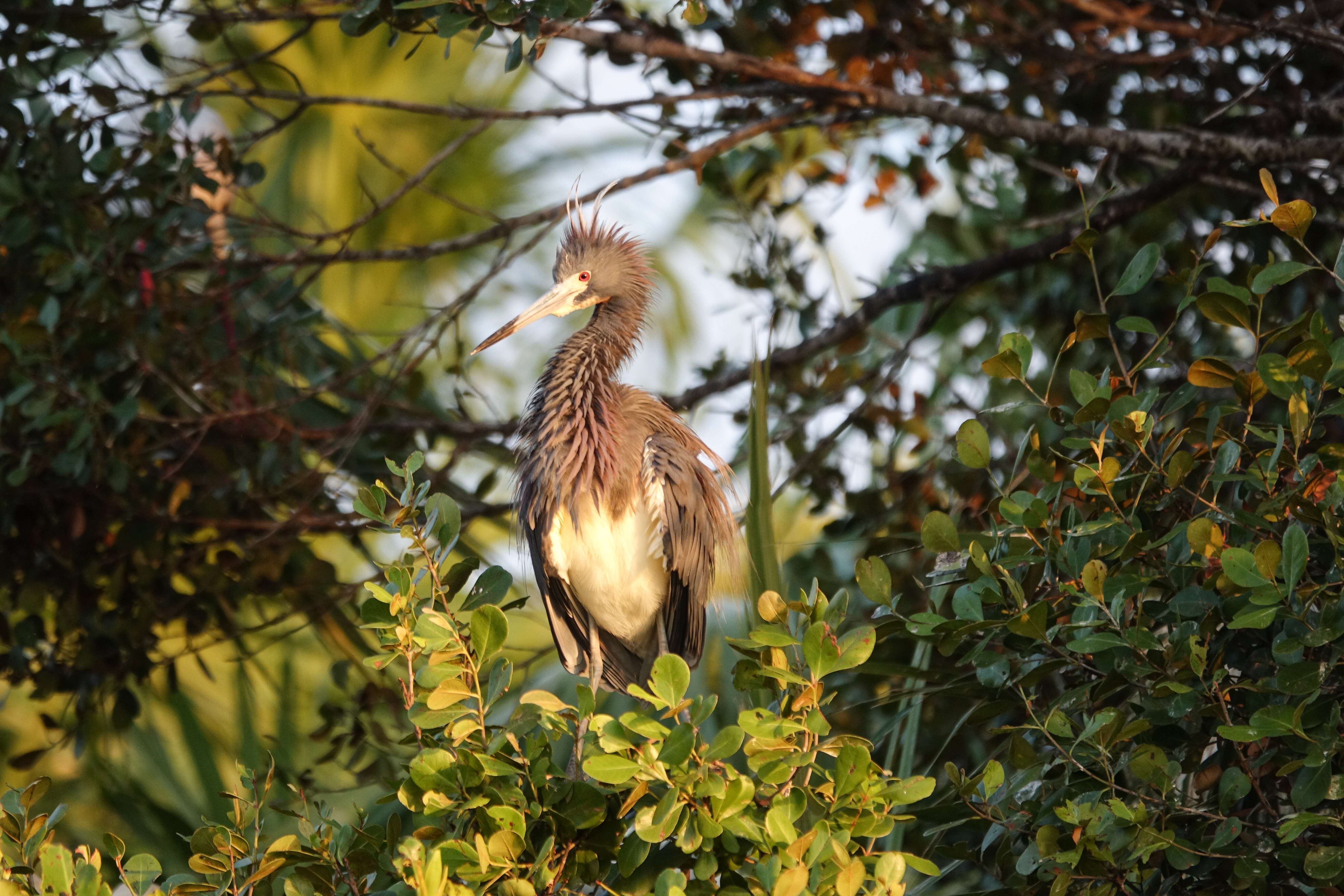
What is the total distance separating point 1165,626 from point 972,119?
4.50 feet

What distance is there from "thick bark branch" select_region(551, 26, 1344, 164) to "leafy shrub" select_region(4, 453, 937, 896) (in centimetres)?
147

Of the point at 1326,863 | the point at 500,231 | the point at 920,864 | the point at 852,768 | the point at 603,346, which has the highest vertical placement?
the point at 500,231

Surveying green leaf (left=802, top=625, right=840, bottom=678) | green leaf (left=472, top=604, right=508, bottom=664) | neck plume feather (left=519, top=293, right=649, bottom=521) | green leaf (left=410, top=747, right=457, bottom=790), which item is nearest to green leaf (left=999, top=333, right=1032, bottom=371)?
green leaf (left=802, top=625, right=840, bottom=678)

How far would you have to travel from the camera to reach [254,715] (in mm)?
3086

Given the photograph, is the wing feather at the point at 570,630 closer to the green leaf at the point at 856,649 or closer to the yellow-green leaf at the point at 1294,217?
the green leaf at the point at 856,649

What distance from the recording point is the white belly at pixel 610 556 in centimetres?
232

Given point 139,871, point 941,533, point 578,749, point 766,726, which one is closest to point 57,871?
point 139,871

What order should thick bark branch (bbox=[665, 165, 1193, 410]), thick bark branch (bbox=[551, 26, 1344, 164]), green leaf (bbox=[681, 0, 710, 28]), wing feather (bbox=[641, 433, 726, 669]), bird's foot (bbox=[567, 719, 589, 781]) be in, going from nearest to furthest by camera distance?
1. bird's foot (bbox=[567, 719, 589, 781])
2. green leaf (bbox=[681, 0, 710, 28])
3. wing feather (bbox=[641, 433, 726, 669])
4. thick bark branch (bbox=[551, 26, 1344, 164])
5. thick bark branch (bbox=[665, 165, 1193, 410])

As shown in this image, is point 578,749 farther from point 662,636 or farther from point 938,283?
point 938,283

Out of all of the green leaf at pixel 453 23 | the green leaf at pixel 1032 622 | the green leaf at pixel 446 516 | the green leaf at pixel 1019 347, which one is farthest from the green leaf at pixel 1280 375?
the green leaf at pixel 453 23

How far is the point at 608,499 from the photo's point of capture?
2.31 meters

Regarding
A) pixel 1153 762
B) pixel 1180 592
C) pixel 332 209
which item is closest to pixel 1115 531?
pixel 1180 592

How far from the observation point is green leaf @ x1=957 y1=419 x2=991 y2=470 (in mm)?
1548

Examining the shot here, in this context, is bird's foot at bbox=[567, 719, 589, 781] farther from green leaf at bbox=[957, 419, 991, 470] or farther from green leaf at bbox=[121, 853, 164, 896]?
green leaf at bbox=[957, 419, 991, 470]
